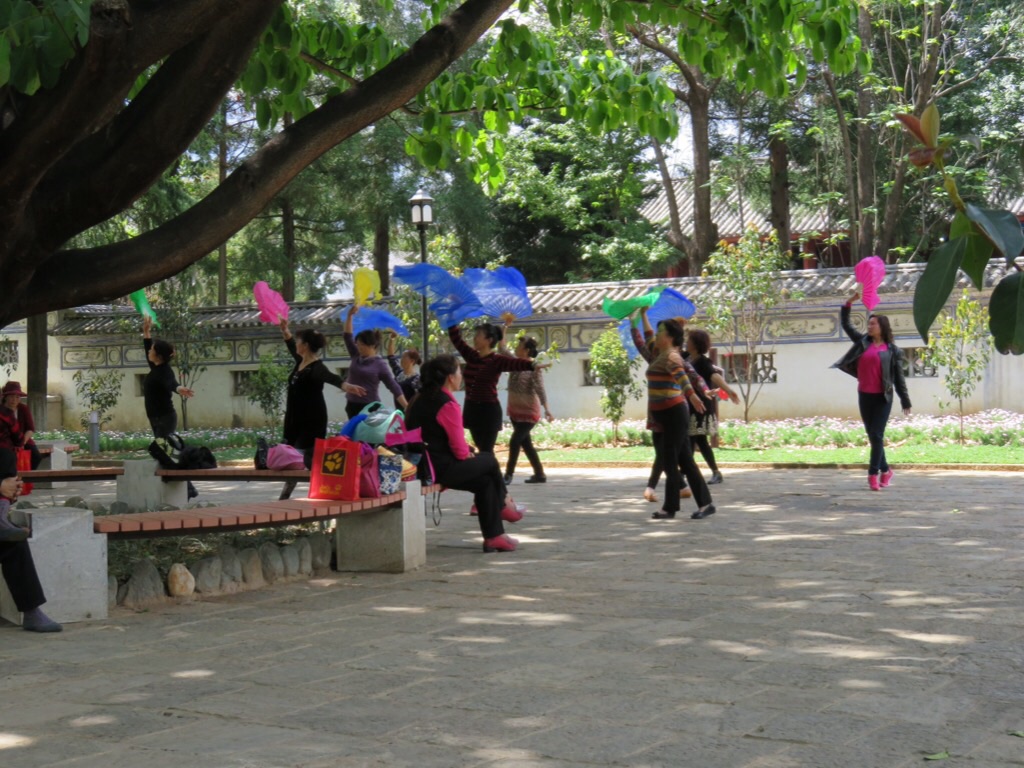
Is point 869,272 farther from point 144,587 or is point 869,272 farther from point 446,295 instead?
point 144,587

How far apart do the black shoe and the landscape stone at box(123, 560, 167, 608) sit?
205 inches

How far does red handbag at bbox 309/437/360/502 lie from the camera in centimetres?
852

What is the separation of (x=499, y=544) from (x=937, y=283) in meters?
8.28

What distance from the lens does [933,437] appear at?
67.1 ft

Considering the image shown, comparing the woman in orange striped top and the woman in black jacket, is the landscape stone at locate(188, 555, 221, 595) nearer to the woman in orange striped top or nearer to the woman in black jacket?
the woman in orange striped top

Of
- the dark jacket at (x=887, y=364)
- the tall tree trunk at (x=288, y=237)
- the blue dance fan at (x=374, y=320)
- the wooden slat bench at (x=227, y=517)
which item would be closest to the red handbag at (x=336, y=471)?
the wooden slat bench at (x=227, y=517)

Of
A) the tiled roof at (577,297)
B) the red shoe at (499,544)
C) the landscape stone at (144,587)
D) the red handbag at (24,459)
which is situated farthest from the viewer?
the tiled roof at (577,297)

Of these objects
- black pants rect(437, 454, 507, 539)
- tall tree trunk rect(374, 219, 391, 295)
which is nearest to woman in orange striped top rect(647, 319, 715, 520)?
black pants rect(437, 454, 507, 539)

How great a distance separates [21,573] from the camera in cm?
664

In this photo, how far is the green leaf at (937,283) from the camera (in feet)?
4.73

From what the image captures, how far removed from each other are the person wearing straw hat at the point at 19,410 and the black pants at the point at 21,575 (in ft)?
25.7

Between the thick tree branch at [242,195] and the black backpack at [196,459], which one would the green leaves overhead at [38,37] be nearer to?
the thick tree branch at [242,195]

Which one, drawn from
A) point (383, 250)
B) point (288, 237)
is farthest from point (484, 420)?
point (383, 250)

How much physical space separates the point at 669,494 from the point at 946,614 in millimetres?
4605
